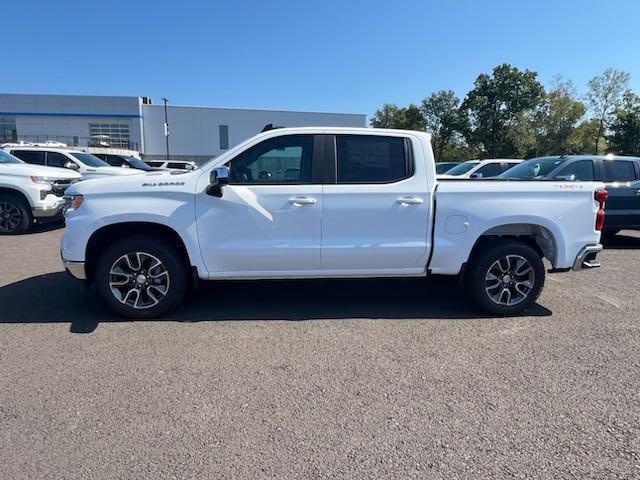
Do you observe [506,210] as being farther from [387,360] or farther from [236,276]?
[236,276]

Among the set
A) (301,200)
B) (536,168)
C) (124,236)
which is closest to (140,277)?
(124,236)

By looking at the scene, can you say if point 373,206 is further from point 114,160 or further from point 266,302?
point 114,160

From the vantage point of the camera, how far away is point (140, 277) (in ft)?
14.5

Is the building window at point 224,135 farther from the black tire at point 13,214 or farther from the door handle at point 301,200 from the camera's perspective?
the door handle at point 301,200

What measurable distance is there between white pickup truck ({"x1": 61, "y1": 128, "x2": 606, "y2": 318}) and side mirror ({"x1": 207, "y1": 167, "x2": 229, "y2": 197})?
0.04 feet

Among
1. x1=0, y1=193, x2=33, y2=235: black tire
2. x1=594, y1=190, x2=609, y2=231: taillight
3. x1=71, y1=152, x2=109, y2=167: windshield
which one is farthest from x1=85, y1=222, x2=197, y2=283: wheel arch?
x1=71, y1=152, x2=109, y2=167: windshield

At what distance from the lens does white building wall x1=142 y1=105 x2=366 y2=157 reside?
55.2m

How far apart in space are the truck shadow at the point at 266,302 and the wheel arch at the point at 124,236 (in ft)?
1.67

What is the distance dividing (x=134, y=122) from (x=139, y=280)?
5507 cm

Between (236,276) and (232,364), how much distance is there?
3.71 ft

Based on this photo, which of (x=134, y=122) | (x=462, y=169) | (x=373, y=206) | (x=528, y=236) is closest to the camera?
(x=373, y=206)

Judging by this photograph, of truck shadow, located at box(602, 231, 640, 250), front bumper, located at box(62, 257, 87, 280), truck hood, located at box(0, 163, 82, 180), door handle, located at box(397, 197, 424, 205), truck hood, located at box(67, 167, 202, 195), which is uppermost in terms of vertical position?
truck hood, located at box(0, 163, 82, 180)

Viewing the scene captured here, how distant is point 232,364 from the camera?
3.59 meters

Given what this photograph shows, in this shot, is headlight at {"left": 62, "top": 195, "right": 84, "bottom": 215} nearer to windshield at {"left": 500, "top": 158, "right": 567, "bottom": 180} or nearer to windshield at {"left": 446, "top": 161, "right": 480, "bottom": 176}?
windshield at {"left": 500, "top": 158, "right": 567, "bottom": 180}
